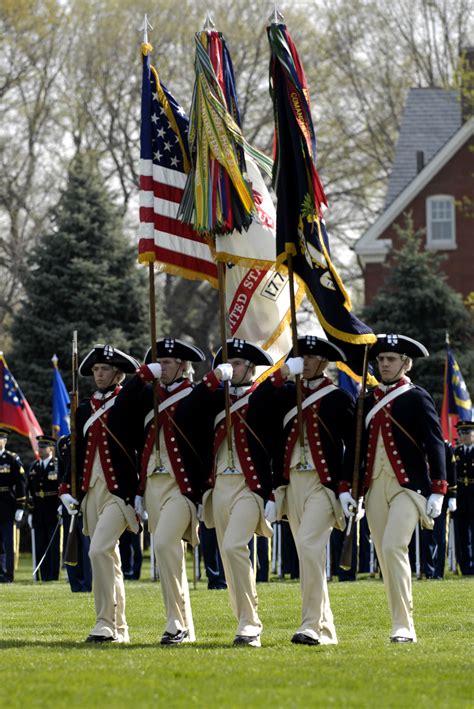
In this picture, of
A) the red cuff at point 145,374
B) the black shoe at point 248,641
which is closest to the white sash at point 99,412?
the red cuff at point 145,374

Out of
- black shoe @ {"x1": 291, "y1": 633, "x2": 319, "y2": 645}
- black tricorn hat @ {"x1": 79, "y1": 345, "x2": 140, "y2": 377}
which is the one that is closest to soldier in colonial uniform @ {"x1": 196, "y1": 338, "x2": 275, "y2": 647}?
black shoe @ {"x1": 291, "y1": 633, "x2": 319, "y2": 645}

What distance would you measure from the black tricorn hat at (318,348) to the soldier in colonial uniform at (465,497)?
968cm

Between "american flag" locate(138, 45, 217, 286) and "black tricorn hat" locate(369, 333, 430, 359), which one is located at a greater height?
"american flag" locate(138, 45, 217, 286)

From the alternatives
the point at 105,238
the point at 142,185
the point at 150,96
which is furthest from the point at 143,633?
the point at 105,238

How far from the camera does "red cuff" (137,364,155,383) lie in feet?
37.0

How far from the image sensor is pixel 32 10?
134 feet

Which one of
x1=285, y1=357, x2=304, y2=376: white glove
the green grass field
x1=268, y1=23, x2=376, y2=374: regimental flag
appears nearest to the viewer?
the green grass field

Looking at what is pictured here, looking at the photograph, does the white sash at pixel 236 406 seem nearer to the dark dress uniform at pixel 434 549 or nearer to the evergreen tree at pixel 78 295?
the dark dress uniform at pixel 434 549

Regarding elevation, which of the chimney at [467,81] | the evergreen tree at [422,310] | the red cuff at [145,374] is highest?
the chimney at [467,81]

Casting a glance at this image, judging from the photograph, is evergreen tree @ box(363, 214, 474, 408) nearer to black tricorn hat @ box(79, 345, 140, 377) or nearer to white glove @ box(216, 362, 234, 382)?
black tricorn hat @ box(79, 345, 140, 377)

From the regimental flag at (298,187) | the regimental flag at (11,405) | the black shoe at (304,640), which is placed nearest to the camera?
the black shoe at (304,640)

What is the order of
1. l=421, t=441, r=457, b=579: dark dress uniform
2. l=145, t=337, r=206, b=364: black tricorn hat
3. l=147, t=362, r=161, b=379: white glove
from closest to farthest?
l=147, t=362, r=161, b=379: white glove
l=145, t=337, r=206, b=364: black tricorn hat
l=421, t=441, r=457, b=579: dark dress uniform

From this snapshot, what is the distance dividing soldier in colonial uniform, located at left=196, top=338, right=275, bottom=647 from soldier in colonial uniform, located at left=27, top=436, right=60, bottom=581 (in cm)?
1047

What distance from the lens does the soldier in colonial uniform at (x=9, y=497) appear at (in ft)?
70.7
